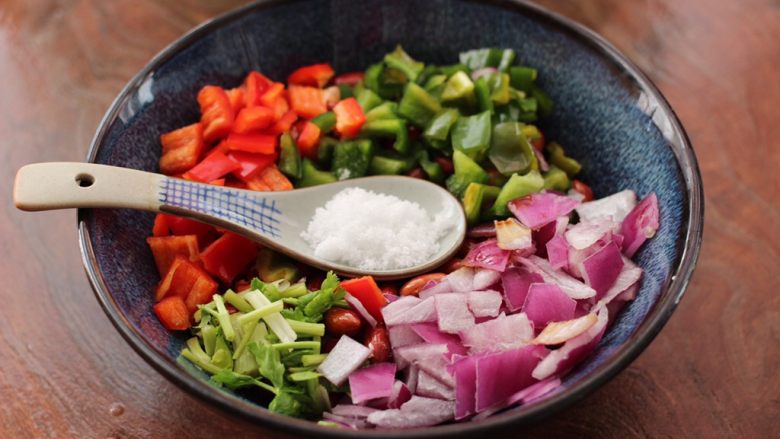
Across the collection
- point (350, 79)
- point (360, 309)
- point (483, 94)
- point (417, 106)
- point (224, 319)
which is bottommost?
point (224, 319)

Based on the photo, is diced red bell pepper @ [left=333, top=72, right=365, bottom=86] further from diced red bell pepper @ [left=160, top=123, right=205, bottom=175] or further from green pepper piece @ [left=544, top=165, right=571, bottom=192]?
green pepper piece @ [left=544, top=165, right=571, bottom=192]

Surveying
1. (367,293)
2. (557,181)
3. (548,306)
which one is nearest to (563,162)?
(557,181)

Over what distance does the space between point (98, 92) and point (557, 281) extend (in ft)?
4.83

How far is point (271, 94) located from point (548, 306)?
36.6 inches

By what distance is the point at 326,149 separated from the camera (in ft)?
6.54

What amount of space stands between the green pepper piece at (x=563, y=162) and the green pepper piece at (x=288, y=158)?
2.23ft

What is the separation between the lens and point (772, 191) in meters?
2.04

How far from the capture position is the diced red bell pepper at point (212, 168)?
6.00 ft

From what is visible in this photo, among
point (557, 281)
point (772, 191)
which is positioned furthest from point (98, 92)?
point (772, 191)

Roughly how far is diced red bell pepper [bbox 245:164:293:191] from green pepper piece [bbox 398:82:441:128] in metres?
0.36

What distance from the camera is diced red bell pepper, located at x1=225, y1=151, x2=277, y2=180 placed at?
187cm

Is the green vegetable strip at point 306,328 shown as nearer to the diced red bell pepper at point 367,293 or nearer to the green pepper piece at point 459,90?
the diced red bell pepper at point 367,293

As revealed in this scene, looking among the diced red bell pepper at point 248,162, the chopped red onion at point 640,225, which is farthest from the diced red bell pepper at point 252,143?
the chopped red onion at point 640,225

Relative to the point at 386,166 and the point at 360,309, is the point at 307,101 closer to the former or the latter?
the point at 386,166
